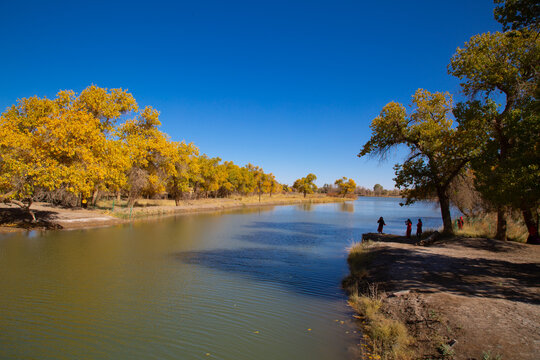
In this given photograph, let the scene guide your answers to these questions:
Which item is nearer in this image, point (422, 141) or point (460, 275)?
point (460, 275)

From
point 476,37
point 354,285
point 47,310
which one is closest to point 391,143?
point 476,37

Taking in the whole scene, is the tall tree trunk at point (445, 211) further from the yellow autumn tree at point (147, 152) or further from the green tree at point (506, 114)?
the yellow autumn tree at point (147, 152)

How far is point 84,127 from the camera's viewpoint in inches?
863

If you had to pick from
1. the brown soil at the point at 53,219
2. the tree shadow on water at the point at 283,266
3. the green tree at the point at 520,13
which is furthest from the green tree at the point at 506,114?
the brown soil at the point at 53,219

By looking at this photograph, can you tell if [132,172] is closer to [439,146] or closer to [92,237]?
[92,237]

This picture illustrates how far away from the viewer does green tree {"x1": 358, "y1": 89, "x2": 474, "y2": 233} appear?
16678 millimetres

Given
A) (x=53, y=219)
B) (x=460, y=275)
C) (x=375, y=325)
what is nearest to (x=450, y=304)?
(x=375, y=325)

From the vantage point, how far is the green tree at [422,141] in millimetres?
16678

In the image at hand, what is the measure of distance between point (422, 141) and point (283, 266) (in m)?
10.8

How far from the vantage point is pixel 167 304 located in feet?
28.2

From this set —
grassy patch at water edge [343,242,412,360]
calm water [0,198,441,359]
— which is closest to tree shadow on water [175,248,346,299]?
calm water [0,198,441,359]

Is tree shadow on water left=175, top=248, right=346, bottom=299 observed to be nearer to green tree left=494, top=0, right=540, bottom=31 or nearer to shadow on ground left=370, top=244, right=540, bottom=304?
shadow on ground left=370, top=244, right=540, bottom=304

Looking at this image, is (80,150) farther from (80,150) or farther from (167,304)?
(167,304)

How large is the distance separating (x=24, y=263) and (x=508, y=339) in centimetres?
1614
